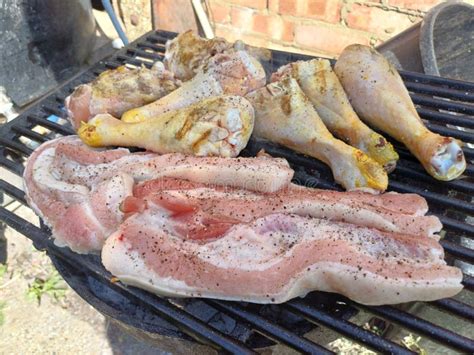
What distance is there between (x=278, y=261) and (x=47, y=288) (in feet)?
7.93

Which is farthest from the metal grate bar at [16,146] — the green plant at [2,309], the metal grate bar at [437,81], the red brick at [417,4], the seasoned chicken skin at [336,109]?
the red brick at [417,4]

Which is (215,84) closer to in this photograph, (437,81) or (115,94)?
(115,94)

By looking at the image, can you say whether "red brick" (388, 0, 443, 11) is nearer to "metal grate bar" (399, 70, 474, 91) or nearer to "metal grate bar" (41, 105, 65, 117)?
"metal grate bar" (399, 70, 474, 91)

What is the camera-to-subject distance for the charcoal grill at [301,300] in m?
1.65

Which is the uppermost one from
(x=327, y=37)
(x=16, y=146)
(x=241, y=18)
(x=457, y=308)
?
(x=16, y=146)

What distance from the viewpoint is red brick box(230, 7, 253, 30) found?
16.9 ft

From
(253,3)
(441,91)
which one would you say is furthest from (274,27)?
(441,91)

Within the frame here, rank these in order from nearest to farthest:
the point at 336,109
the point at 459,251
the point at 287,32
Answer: the point at 459,251, the point at 336,109, the point at 287,32

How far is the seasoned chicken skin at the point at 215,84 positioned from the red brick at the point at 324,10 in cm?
245

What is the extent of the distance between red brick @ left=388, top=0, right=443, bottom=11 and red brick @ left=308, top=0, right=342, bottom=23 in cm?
52

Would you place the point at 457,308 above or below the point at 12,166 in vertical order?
below

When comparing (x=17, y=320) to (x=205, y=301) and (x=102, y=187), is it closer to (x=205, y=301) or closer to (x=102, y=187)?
(x=102, y=187)

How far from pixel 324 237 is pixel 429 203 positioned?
0.62 metres

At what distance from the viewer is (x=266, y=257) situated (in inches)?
67.4
